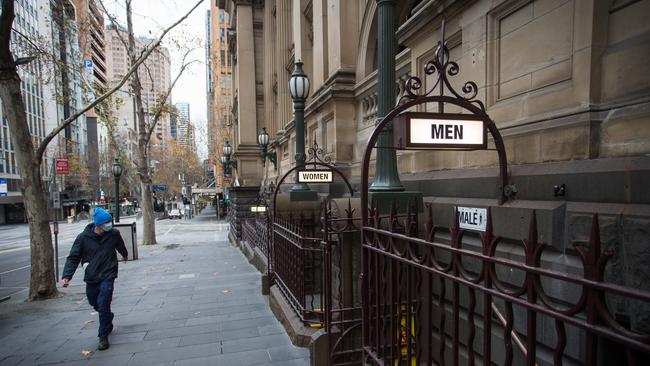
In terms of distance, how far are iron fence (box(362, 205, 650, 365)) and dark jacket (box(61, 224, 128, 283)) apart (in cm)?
446

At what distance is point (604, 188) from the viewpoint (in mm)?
2416

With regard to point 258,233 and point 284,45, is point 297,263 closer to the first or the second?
point 258,233

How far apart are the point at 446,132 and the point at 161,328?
18.6 feet

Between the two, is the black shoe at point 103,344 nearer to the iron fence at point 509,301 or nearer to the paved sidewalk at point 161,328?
the paved sidewalk at point 161,328

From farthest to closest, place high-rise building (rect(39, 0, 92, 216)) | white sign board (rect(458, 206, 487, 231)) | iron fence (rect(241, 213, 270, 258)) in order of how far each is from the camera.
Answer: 1. high-rise building (rect(39, 0, 92, 216))
2. iron fence (rect(241, 213, 270, 258))
3. white sign board (rect(458, 206, 487, 231))

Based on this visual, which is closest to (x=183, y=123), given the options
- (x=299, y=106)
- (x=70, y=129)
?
(x=299, y=106)

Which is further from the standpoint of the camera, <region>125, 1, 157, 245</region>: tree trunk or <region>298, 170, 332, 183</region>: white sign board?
<region>125, 1, 157, 245</region>: tree trunk

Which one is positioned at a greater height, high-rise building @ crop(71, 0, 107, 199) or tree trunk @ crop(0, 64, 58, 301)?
high-rise building @ crop(71, 0, 107, 199)

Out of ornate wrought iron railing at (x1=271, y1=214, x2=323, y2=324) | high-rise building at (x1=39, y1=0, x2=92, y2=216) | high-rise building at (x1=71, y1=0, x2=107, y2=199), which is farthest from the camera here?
high-rise building at (x1=71, y1=0, x2=107, y2=199)

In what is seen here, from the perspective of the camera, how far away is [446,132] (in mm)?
2705

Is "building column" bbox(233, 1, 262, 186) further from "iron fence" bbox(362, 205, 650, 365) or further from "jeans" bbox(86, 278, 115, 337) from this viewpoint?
"iron fence" bbox(362, 205, 650, 365)

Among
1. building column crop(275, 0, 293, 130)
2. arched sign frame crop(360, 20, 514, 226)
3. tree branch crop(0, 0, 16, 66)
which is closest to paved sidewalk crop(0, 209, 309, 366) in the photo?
arched sign frame crop(360, 20, 514, 226)

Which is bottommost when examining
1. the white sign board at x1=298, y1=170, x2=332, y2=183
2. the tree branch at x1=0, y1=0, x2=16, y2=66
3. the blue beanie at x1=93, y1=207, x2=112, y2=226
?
the blue beanie at x1=93, y1=207, x2=112, y2=226

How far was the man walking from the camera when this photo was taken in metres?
5.63
